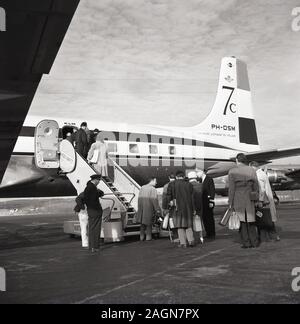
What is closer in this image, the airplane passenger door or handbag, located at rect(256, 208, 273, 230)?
handbag, located at rect(256, 208, 273, 230)

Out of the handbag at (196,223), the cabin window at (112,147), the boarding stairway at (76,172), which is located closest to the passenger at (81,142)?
the boarding stairway at (76,172)

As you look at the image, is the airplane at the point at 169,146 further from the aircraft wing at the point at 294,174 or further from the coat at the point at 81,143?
the aircraft wing at the point at 294,174

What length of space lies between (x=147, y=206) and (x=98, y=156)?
2121mm

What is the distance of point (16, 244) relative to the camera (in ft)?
31.2

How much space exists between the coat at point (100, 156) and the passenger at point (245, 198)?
4.10 metres

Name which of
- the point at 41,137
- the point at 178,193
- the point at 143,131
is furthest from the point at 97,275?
the point at 143,131

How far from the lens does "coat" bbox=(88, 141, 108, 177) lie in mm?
10602

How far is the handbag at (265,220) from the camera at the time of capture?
8.22 m

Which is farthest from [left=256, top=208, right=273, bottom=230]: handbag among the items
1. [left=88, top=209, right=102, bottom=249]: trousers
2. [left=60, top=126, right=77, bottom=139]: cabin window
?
[left=60, top=126, right=77, bottom=139]: cabin window

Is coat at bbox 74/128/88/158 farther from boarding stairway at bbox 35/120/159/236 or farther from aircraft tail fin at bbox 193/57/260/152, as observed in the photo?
aircraft tail fin at bbox 193/57/260/152

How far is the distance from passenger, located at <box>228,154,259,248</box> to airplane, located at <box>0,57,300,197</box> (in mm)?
5286

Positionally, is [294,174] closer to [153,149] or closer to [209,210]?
[153,149]

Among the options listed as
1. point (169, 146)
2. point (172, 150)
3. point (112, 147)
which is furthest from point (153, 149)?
point (112, 147)

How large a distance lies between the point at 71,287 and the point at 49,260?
2369mm
